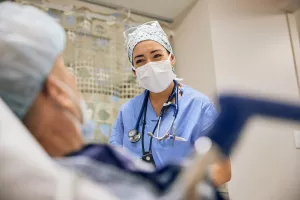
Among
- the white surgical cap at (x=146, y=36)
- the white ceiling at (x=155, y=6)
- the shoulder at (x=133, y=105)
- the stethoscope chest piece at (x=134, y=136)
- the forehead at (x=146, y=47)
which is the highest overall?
the white ceiling at (x=155, y=6)

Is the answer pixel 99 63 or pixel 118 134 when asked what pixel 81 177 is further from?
pixel 99 63

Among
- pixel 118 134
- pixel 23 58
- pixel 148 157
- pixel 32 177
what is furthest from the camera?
pixel 118 134

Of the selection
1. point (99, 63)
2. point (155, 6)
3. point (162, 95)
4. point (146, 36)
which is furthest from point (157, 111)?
point (155, 6)

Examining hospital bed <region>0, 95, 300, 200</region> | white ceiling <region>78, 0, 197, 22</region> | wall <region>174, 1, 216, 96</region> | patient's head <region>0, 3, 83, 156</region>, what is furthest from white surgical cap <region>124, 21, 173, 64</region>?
hospital bed <region>0, 95, 300, 200</region>

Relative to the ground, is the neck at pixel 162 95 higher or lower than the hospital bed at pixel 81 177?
higher

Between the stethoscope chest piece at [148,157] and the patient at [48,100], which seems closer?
the patient at [48,100]

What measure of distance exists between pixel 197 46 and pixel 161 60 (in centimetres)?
78

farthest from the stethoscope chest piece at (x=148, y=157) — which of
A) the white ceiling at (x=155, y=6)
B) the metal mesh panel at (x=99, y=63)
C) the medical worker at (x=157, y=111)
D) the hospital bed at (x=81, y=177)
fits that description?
the white ceiling at (x=155, y=6)

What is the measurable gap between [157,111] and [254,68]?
0.99 metres

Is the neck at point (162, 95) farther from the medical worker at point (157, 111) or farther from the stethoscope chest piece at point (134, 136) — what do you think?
the stethoscope chest piece at point (134, 136)

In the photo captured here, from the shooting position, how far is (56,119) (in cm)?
62

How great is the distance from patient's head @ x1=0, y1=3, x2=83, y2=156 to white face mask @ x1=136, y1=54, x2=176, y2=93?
0.86 m

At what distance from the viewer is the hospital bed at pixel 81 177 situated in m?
0.45

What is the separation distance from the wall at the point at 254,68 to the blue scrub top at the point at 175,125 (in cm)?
64
